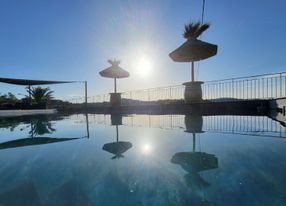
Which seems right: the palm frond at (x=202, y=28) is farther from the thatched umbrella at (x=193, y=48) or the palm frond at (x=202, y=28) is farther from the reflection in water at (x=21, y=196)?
the reflection in water at (x=21, y=196)

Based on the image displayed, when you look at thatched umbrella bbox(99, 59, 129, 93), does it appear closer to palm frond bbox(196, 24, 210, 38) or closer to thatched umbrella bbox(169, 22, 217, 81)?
thatched umbrella bbox(169, 22, 217, 81)

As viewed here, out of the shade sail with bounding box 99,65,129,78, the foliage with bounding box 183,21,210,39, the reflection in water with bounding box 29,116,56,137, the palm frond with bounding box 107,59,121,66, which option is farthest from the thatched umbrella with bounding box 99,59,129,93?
the reflection in water with bounding box 29,116,56,137

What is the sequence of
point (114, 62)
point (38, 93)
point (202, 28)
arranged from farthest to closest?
point (38, 93) → point (114, 62) → point (202, 28)

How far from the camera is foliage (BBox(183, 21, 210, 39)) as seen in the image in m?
7.80

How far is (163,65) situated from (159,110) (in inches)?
109

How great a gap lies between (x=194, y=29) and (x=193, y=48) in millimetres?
1295

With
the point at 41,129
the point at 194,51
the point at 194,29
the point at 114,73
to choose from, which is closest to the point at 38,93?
the point at 114,73

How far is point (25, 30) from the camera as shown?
9.43 metres

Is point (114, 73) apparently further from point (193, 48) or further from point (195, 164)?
point (195, 164)

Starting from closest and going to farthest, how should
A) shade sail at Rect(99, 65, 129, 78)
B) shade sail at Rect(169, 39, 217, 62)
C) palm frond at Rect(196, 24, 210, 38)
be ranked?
shade sail at Rect(169, 39, 217, 62) < palm frond at Rect(196, 24, 210, 38) < shade sail at Rect(99, 65, 129, 78)

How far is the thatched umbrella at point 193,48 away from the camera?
7.21 metres

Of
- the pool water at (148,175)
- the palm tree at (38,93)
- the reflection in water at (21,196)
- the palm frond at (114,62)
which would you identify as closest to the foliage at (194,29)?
the palm frond at (114,62)

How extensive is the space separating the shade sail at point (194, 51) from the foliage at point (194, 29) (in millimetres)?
540

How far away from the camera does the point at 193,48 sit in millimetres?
7223
